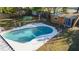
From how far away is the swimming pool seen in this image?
7824 mm

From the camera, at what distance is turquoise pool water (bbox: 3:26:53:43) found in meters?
7.83

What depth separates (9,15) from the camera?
784cm

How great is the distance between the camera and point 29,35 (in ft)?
25.7

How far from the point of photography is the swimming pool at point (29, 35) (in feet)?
25.7

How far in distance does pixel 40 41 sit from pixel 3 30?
1.65 ft

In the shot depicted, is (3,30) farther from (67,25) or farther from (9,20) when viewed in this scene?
(67,25)

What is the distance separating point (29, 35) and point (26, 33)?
47 millimetres

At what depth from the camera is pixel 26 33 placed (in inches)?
309

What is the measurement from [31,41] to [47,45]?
22cm

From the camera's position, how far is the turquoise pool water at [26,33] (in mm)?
7832

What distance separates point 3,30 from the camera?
7.85 m
